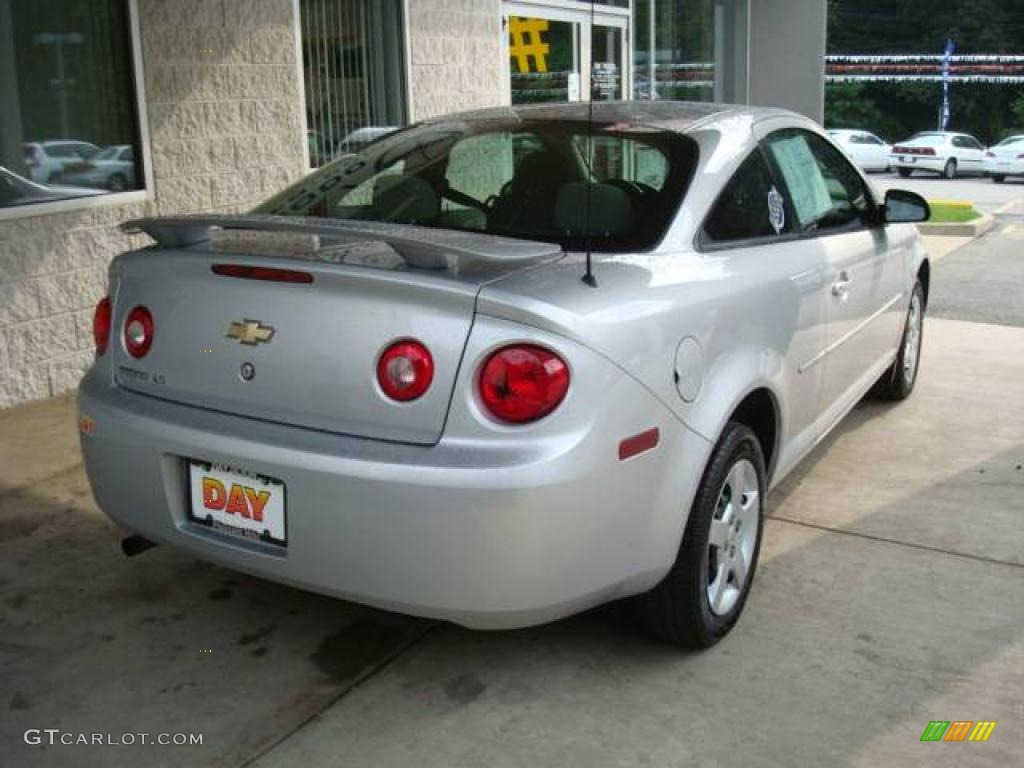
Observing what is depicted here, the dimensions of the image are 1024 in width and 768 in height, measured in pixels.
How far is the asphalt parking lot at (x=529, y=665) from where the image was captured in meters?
2.80

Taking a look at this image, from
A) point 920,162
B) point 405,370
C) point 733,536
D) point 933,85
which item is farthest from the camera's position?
point 933,85

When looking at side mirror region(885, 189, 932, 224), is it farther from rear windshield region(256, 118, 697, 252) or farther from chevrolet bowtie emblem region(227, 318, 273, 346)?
chevrolet bowtie emblem region(227, 318, 273, 346)

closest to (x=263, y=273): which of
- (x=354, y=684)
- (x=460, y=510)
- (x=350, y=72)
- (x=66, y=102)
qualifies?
(x=460, y=510)

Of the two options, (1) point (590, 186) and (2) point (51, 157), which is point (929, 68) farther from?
(1) point (590, 186)

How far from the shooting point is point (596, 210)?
3.28 m

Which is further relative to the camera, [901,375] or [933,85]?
[933,85]

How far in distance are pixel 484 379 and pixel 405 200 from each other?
116 cm

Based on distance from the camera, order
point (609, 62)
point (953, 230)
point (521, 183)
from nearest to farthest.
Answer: point (521, 183), point (609, 62), point (953, 230)

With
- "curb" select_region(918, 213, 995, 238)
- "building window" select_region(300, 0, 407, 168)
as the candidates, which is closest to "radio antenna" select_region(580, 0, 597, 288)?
"building window" select_region(300, 0, 407, 168)

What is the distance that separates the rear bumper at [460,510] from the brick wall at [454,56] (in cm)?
595

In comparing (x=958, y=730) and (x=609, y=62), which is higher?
(x=609, y=62)

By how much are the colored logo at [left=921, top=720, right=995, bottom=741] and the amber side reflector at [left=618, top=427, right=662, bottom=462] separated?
1010 mm

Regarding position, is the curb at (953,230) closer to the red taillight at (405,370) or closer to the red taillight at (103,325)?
the red taillight at (103,325)

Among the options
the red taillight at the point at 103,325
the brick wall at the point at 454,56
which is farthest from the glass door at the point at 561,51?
the red taillight at the point at 103,325
